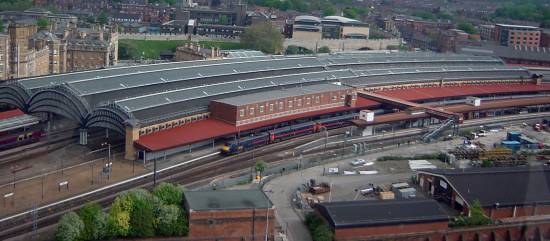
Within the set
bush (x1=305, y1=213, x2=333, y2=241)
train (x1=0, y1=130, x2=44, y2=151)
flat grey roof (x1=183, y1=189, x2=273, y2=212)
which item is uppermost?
flat grey roof (x1=183, y1=189, x2=273, y2=212)

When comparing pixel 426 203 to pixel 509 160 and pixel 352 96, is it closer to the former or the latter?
pixel 509 160

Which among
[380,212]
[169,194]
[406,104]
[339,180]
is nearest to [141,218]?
[169,194]

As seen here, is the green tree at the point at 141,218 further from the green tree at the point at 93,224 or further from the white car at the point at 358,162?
the white car at the point at 358,162

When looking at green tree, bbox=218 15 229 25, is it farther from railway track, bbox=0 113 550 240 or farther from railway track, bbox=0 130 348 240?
railway track, bbox=0 130 348 240

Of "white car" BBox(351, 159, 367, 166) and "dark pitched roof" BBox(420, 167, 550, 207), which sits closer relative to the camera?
"dark pitched roof" BBox(420, 167, 550, 207)

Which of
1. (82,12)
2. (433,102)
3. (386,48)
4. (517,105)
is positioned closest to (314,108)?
(433,102)

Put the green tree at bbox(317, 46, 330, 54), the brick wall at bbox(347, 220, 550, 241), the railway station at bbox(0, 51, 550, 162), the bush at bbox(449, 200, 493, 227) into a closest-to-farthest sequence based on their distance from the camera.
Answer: the brick wall at bbox(347, 220, 550, 241) → the bush at bbox(449, 200, 493, 227) → the railway station at bbox(0, 51, 550, 162) → the green tree at bbox(317, 46, 330, 54)

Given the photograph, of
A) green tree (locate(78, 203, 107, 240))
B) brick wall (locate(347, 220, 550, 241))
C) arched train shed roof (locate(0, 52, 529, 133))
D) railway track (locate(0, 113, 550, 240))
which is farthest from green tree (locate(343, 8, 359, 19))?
green tree (locate(78, 203, 107, 240))
